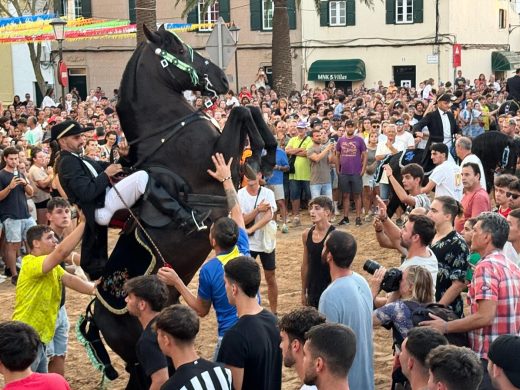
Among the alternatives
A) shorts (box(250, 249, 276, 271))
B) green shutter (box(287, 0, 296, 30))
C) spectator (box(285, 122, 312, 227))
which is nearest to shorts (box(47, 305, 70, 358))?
shorts (box(250, 249, 276, 271))

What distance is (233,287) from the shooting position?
19.4 ft

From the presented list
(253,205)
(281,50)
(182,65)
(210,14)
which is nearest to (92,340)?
(182,65)

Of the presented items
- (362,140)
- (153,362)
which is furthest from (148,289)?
(362,140)

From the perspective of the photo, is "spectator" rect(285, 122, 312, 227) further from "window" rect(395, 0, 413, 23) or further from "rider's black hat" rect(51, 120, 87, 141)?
"window" rect(395, 0, 413, 23)

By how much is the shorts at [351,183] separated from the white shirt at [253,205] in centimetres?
625

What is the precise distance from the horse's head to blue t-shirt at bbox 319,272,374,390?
104 inches

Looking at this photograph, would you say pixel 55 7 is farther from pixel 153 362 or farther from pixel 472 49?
pixel 153 362

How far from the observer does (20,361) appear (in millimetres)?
5266

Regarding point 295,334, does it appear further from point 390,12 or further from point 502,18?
point 502,18

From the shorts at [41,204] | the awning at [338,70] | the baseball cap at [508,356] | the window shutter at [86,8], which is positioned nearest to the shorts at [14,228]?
the shorts at [41,204]

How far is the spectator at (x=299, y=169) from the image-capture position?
17500mm

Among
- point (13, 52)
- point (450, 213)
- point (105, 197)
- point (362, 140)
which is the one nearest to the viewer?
point (105, 197)

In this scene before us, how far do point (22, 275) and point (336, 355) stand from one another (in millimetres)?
4149

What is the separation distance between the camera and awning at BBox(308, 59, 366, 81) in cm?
4222
